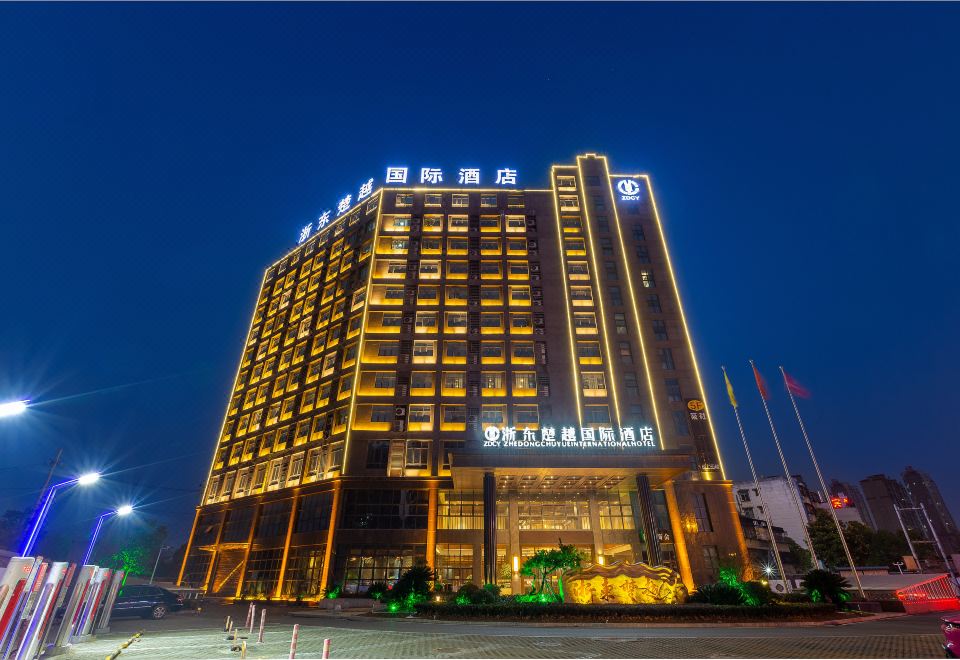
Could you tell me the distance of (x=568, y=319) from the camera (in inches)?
2306

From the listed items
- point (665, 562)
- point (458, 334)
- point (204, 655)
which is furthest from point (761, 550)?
point (204, 655)

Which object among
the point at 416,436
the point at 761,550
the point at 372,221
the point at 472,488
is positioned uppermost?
the point at 372,221

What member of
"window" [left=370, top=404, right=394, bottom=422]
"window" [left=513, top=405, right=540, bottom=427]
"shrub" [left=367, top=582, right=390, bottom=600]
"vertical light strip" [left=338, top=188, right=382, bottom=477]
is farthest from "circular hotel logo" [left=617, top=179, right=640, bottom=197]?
"shrub" [left=367, top=582, right=390, bottom=600]

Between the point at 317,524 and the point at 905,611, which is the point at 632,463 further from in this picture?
the point at 317,524

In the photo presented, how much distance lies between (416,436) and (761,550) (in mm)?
57969

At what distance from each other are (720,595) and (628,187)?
184 feet

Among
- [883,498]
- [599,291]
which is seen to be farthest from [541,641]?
[883,498]

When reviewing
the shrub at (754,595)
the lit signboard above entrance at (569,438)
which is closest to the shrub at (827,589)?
the shrub at (754,595)

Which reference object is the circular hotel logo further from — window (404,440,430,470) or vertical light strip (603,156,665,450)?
window (404,440,430,470)

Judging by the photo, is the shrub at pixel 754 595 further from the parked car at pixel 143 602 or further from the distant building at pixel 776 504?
the distant building at pixel 776 504

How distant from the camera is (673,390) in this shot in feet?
185

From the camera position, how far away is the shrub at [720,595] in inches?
1107

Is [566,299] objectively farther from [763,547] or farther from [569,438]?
[763,547]

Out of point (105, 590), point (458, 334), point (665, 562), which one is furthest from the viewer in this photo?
point (458, 334)
